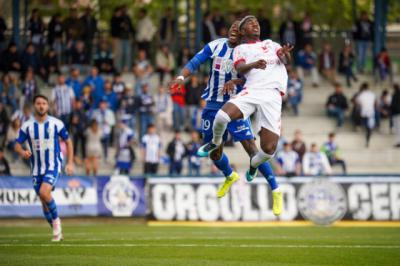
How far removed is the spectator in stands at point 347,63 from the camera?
121 ft

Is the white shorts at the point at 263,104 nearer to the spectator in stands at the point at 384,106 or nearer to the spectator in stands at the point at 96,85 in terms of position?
the spectator in stands at the point at 96,85

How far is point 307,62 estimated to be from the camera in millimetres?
36812

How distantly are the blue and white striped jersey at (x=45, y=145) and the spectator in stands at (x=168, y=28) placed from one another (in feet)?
58.7

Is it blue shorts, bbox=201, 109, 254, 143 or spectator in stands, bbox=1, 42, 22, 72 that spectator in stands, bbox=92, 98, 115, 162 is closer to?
spectator in stands, bbox=1, 42, 22, 72

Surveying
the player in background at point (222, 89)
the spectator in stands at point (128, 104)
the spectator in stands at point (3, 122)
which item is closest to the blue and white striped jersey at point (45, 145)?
the player in background at point (222, 89)

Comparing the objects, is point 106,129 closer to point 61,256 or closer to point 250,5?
point 61,256

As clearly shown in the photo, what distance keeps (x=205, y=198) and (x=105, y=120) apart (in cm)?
545

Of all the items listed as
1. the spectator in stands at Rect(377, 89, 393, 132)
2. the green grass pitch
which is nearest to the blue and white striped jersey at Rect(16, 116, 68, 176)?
the green grass pitch

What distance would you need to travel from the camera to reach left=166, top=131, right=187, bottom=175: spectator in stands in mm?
31516

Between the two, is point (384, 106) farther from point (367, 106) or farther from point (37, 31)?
point (37, 31)

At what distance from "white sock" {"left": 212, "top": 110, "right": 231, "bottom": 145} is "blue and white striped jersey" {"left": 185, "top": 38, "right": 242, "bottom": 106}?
0.79 m

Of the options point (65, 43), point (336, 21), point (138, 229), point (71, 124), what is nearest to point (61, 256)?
point (138, 229)

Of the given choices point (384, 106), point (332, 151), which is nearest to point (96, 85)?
point (332, 151)

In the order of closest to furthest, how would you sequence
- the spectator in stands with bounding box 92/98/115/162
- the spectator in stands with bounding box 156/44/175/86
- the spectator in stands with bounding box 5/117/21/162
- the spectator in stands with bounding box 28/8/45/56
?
1. the spectator in stands with bounding box 5/117/21/162
2. the spectator in stands with bounding box 92/98/115/162
3. the spectator in stands with bounding box 28/8/45/56
4. the spectator in stands with bounding box 156/44/175/86
